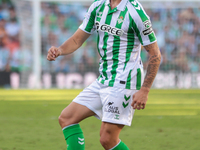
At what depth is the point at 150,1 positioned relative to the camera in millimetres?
18719

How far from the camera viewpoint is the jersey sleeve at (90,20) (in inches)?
147

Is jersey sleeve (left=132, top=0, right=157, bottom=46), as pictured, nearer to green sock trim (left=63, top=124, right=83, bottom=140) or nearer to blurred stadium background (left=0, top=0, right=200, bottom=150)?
green sock trim (left=63, top=124, right=83, bottom=140)

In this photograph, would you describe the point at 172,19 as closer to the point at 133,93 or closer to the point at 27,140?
the point at 27,140

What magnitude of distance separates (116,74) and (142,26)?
1.62 feet

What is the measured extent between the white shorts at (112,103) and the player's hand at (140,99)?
0.45 feet

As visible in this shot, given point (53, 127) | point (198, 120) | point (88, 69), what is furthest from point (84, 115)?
point (88, 69)

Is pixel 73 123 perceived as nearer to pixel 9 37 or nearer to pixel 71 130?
pixel 71 130

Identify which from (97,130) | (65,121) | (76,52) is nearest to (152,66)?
A: (65,121)

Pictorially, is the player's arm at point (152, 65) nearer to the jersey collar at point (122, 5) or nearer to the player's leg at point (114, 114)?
the player's leg at point (114, 114)

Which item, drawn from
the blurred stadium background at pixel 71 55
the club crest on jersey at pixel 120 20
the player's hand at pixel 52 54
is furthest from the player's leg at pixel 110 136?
the blurred stadium background at pixel 71 55

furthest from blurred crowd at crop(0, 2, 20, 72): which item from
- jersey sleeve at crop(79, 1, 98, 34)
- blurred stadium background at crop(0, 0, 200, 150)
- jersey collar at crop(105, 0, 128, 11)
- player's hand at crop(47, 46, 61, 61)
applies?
jersey collar at crop(105, 0, 128, 11)

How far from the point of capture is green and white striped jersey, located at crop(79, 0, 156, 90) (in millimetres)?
3436

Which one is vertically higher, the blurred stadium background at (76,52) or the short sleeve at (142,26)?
the short sleeve at (142,26)

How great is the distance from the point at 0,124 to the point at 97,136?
7.11ft
